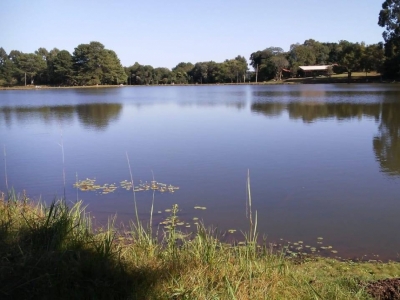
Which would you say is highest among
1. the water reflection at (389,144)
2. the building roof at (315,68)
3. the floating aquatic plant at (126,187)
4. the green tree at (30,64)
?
the green tree at (30,64)

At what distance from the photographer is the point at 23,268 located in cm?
294

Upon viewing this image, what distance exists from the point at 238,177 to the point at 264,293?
5.47 metres

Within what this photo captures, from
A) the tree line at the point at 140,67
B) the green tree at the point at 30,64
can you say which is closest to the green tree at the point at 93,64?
the tree line at the point at 140,67

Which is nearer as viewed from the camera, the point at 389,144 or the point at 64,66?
the point at 389,144

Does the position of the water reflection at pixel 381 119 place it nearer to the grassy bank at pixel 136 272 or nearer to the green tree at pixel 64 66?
the grassy bank at pixel 136 272

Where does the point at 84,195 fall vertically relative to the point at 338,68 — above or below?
below

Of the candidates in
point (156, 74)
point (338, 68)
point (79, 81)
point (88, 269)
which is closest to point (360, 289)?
point (88, 269)

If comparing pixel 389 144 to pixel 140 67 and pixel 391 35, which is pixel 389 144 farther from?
pixel 140 67

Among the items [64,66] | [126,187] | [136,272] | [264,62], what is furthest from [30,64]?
[136,272]

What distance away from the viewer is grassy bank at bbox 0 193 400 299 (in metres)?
2.80

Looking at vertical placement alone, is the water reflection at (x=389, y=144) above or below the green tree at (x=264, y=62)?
below

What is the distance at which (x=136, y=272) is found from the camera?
3.07m

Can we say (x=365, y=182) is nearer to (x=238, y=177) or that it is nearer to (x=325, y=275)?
(x=238, y=177)

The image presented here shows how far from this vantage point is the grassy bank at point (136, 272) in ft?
9.18
